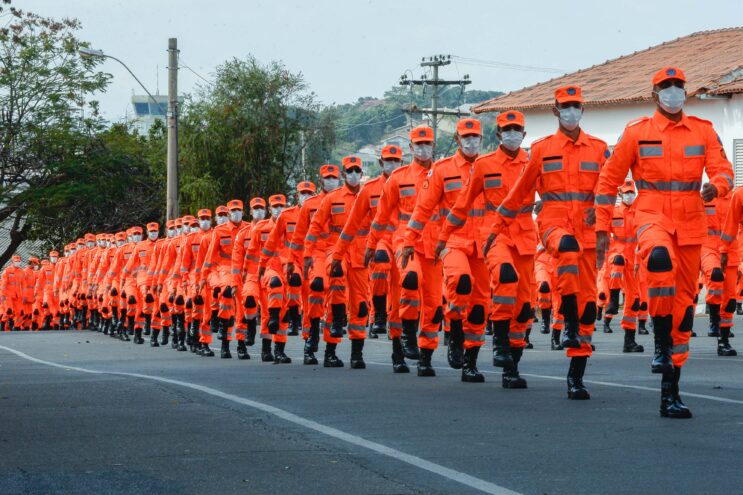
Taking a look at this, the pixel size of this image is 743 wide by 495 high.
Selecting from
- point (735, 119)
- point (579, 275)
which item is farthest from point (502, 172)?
point (735, 119)

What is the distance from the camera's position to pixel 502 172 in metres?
12.3

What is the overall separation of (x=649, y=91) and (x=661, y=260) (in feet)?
113

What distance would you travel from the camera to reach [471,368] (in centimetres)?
1259

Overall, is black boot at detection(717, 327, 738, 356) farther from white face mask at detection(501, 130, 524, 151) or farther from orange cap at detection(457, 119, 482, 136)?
white face mask at detection(501, 130, 524, 151)

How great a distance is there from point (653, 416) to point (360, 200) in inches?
242

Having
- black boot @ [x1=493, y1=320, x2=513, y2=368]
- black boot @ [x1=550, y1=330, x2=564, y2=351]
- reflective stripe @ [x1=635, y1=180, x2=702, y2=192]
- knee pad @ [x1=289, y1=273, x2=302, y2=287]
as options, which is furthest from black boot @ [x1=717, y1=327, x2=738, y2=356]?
reflective stripe @ [x1=635, y1=180, x2=702, y2=192]

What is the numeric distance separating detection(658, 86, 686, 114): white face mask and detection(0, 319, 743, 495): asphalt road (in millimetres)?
1962

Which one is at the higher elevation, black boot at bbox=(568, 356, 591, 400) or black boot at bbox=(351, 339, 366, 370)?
black boot at bbox=(351, 339, 366, 370)

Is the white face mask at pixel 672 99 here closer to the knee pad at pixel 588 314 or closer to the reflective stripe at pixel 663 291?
the reflective stripe at pixel 663 291

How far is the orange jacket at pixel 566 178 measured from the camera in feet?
36.2

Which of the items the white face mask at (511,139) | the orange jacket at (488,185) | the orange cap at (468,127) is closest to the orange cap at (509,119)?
the white face mask at (511,139)

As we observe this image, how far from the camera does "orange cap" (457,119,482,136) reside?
13.0m

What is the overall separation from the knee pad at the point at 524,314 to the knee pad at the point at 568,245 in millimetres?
1016

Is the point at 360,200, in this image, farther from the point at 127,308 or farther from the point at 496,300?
the point at 127,308
